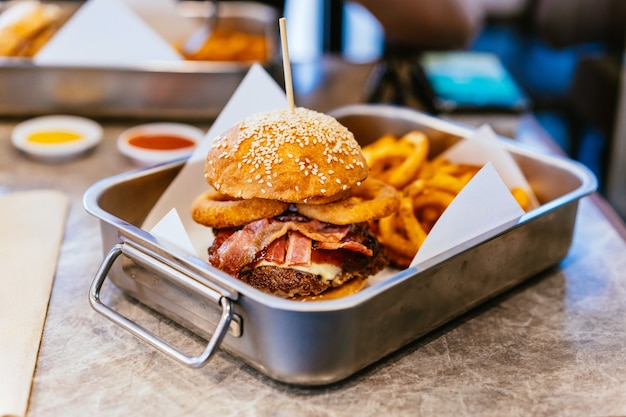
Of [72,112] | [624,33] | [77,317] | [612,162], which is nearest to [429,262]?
[77,317]

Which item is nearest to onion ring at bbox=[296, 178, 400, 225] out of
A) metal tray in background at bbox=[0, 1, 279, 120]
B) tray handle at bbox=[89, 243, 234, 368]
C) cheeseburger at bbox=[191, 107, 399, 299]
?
cheeseburger at bbox=[191, 107, 399, 299]

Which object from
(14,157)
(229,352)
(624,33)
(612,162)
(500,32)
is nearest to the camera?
(229,352)

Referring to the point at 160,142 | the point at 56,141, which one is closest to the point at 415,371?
the point at 160,142

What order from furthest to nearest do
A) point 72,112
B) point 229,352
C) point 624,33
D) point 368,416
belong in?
point 624,33 < point 72,112 < point 229,352 < point 368,416

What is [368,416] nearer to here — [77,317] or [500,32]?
[77,317]

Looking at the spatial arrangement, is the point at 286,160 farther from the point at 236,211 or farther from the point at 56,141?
the point at 56,141

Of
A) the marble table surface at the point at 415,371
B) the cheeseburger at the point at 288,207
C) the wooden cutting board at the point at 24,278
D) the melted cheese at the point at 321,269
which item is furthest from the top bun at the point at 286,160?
the wooden cutting board at the point at 24,278
